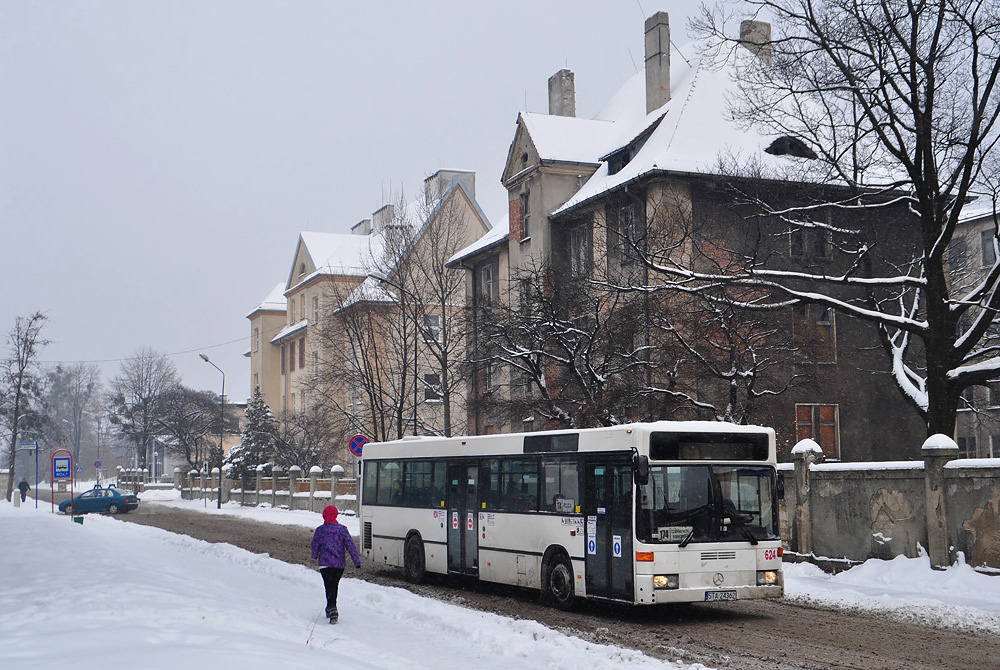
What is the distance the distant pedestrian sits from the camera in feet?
46.9

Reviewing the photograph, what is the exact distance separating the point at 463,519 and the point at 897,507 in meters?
7.92

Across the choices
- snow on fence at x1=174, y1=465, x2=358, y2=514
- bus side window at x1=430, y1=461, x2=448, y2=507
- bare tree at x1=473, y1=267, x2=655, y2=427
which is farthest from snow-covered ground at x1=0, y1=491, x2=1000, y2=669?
snow on fence at x1=174, y1=465, x2=358, y2=514

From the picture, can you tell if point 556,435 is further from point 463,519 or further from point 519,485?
point 463,519

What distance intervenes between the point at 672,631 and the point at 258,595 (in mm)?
6478

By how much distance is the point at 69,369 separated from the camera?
146 meters

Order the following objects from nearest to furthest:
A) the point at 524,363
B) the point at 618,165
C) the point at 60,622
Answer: the point at 60,622 → the point at 524,363 → the point at 618,165

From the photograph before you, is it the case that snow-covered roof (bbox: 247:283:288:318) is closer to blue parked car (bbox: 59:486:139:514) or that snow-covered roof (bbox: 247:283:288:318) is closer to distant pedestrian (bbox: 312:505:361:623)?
blue parked car (bbox: 59:486:139:514)

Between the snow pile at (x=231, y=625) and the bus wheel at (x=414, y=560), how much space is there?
153 centimetres

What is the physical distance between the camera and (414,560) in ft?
68.6

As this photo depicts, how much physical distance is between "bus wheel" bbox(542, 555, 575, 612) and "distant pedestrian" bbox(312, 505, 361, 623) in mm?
3299

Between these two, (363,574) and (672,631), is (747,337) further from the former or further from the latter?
(672,631)

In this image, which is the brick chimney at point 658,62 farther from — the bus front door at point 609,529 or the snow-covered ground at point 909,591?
the bus front door at point 609,529

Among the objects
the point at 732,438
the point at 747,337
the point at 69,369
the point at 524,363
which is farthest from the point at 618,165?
the point at 69,369

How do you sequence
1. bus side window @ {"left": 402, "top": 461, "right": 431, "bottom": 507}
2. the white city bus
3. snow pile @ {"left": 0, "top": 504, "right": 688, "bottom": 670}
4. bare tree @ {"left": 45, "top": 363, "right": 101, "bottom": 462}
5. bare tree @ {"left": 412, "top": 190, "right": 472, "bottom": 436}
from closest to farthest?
1. snow pile @ {"left": 0, "top": 504, "right": 688, "bottom": 670}
2. the white city bus
3. bus side window @ {"left": 402, "top": 461, "right": 431, "bottom": 507}
4. bare tree @ {"left": 412, "top": 190, "right": 472, "bottom": 436}
5. bare tree @ {"left": 45, "top": 363, "right": 101, "bottom": 462}
